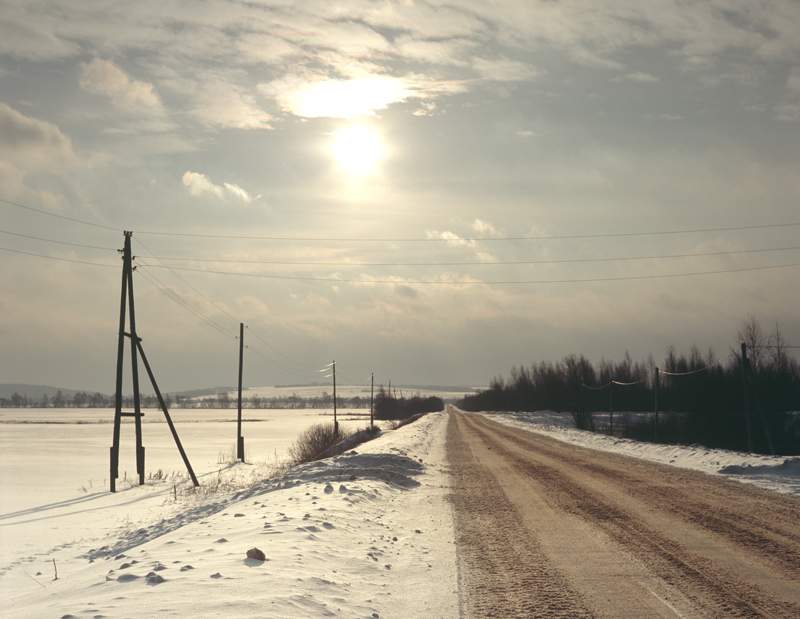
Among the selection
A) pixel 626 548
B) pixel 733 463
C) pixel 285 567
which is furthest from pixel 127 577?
pixel 733 463

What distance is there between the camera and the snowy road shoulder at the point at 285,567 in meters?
5.85

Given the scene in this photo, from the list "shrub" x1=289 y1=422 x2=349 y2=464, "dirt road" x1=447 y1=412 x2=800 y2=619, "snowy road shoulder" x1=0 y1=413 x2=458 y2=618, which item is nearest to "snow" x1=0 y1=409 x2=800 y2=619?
"snowy road shoulder" x1=0 y1=413 x2=458 y2=618

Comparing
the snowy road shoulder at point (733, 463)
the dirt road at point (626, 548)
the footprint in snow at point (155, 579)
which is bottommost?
the snowy road shoulder at point (733, 463)

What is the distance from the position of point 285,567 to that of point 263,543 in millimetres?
1306

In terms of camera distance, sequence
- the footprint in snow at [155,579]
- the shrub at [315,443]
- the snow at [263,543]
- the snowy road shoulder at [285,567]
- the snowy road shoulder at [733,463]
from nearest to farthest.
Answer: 1. the snowy road shoulder at [285,567]
2. the snow at [263,543]
3. the footprint in snow at [155,579]
4. the snowy road shoulder at [733,463]
5. the shrub at [315,443]

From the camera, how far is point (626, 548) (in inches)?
340

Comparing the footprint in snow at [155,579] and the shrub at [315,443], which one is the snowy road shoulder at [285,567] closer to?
the footprint in snow at [155,579]

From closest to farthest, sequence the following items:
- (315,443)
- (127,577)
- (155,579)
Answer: (155,579), (127,577), (315,443)

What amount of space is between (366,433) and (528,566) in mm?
39587

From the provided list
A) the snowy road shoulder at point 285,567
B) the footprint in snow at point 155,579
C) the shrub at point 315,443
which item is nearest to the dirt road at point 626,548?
the snowy road shoulder at point 285,567

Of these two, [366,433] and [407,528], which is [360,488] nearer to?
[407,528]

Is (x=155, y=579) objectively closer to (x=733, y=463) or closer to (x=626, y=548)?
(x=626, y=548)

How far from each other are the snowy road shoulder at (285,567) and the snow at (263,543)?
0.08ft

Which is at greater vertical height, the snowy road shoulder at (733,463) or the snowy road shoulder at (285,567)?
the snowy road shoulder at (285,567)
